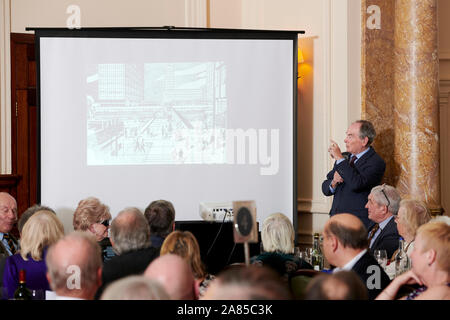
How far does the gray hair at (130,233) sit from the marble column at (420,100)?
11.7 ft

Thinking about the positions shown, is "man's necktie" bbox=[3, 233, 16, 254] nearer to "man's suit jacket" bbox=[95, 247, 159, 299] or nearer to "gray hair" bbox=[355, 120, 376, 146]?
"man's suit jacket" bbox=[95, 247, 159, 299]

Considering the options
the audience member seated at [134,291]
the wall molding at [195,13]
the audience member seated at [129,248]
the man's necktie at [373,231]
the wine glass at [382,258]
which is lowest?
the wine glass at [382,258]

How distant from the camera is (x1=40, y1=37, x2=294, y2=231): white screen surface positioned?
6.79 m

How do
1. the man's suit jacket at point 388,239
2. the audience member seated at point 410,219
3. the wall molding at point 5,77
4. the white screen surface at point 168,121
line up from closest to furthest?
the audience member seated at point 410,219
the man's suit jacket at point 388,239
the white screen surface at point 168,121
the wall molding at point 5,77

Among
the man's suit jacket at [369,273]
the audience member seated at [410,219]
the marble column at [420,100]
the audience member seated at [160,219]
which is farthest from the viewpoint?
the marble column at [420,100]

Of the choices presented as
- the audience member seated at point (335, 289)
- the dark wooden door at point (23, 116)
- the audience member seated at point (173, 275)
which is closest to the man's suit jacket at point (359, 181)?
the dark wooden door at point (23, 116)

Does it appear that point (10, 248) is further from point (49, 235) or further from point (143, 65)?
point (143, 65)

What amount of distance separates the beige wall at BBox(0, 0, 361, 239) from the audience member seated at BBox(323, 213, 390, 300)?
3.74 m

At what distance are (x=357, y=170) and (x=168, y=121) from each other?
6.47ft

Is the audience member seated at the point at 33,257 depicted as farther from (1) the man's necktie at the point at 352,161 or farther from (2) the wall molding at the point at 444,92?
(2) the wall molding at the point at 444,92

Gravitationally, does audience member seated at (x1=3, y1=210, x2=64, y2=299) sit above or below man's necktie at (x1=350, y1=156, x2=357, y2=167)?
below

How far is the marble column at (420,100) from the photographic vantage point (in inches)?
253

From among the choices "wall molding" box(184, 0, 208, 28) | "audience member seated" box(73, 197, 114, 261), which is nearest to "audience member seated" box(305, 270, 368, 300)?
"audience member seated" box(73, 197, 114, 261)

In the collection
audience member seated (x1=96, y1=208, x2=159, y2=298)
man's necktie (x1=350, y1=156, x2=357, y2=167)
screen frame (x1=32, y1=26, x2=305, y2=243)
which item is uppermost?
screen frame (x1=32, y1=26, x2=305, y2=243)
